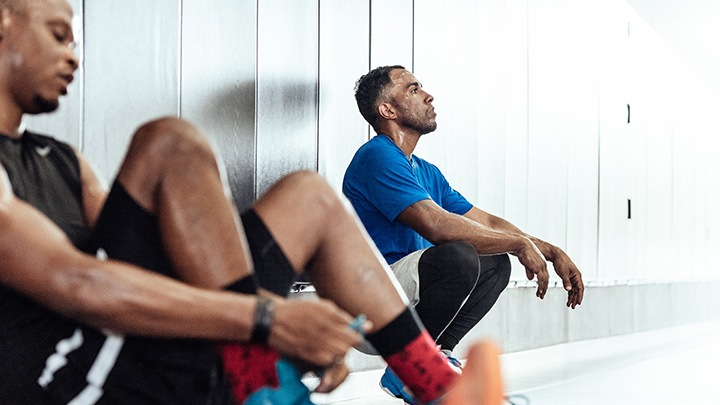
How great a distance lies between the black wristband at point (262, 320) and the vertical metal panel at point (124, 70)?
62.8 inches

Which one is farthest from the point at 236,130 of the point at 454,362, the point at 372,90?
the point at 454,362

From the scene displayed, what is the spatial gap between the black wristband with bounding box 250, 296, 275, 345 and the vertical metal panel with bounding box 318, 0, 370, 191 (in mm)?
2609

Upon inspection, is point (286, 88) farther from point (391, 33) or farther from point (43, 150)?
point (43, 150)

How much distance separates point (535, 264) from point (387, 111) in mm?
843

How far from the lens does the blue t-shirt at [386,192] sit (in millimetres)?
3074

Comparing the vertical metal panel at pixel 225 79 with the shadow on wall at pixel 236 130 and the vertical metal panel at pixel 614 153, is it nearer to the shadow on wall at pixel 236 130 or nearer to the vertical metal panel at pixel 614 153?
the shadow on wall at pixel 236 130

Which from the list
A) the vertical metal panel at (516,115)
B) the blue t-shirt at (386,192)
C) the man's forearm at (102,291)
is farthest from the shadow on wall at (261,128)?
the vertical metal panel at (516,115)

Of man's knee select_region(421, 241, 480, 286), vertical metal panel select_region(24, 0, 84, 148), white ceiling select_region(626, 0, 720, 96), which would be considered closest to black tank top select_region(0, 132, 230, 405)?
vertical metal panel select_region(24, 0, 84, 148)

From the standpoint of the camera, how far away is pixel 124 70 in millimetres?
2889

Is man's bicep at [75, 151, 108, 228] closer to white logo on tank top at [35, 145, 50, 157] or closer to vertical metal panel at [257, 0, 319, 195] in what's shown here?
white logo on tank top at [35, 145, 50, 157]

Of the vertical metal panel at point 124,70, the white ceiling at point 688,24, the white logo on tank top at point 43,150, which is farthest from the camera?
the white ceiling at point 688,24

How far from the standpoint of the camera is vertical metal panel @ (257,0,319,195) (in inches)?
139

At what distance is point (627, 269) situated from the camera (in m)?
8.28

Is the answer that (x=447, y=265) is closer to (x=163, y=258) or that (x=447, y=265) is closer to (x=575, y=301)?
(x=575, y=301)
